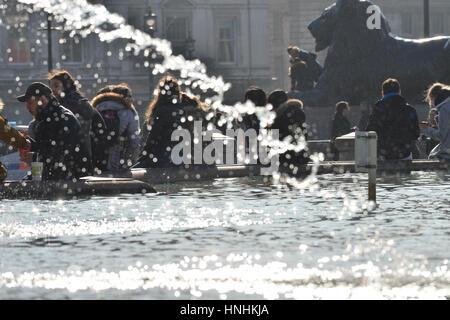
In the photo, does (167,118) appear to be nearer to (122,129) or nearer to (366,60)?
(122,129)

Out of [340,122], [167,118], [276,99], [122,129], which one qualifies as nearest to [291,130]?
[276,99]

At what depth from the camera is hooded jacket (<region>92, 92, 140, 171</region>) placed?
50.8ft

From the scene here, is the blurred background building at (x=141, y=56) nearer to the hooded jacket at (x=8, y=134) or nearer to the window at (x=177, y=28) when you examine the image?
the window at (x=177, y=28)

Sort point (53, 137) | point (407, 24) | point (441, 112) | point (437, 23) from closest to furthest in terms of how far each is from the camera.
→ point (53, 137)
point (441, 112)
point (407, 24)
point (437, 23)

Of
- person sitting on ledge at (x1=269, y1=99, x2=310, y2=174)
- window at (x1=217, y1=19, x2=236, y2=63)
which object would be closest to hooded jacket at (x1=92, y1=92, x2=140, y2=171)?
person sitting on ledge at (x1=269, y1=99, x2=310, y2=174)

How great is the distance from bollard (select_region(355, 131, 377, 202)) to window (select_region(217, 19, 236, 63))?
41.8m

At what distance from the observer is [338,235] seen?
959 centimetres

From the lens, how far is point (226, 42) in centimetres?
5428

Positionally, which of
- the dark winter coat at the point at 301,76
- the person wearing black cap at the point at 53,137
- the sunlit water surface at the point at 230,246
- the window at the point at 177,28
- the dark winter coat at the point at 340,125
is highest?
the window at the point at 177,28

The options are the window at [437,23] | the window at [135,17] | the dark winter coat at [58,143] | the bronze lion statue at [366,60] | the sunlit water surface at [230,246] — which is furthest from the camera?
the window at [437,23]

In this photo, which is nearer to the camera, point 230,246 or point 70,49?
point 230,246

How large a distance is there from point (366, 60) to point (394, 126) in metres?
8.80

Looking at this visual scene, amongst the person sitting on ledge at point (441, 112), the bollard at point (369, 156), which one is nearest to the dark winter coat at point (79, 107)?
the bollard at point (369, 156)

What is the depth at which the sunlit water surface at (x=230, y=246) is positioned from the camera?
696 cm
